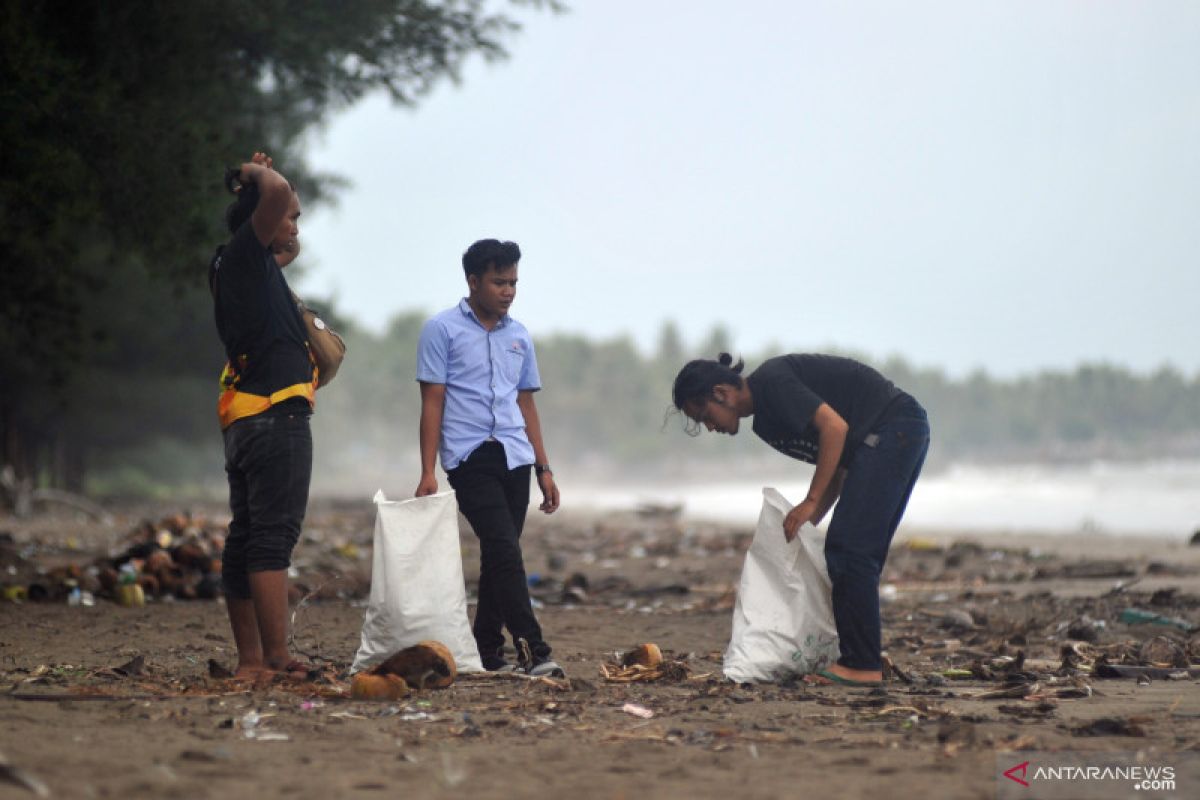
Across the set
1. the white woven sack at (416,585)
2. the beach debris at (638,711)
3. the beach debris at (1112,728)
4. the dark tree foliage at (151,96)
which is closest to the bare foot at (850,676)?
the beach debris at (638,711)

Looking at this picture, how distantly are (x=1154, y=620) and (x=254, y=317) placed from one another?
5597 millimetres

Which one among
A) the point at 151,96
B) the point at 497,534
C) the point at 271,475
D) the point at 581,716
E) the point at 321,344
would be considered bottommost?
the point at 581,716

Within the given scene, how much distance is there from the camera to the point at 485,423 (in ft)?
18.7

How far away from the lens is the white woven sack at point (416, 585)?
5445 millimetres

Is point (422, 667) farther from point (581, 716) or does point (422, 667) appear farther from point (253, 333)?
point (253, 333)

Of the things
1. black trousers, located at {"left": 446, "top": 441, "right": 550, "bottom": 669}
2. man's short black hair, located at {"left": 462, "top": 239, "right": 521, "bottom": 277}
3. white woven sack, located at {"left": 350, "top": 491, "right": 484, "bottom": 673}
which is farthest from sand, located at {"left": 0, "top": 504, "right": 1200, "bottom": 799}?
man's short black hair, located at {"left": 462, "top": 239, "right": 521, "bottom": 277}

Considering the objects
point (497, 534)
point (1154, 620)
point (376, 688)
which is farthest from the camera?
point (1154, 620)

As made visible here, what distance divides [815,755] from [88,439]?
129 feet

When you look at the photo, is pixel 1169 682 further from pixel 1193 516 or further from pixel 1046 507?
pixel 1046 507

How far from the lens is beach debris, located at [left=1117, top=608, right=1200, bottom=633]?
7445 mm

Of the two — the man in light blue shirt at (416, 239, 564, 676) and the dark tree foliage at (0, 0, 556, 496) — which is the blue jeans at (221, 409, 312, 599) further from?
the dark tree foliage at (0, 0, 556, 496)

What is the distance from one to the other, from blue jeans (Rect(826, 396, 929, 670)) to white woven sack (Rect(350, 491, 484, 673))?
161 cm

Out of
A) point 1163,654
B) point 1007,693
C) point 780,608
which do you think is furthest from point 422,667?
point 1163,654

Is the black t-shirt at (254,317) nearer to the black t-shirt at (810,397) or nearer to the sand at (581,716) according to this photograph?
the sand at (581,716)
